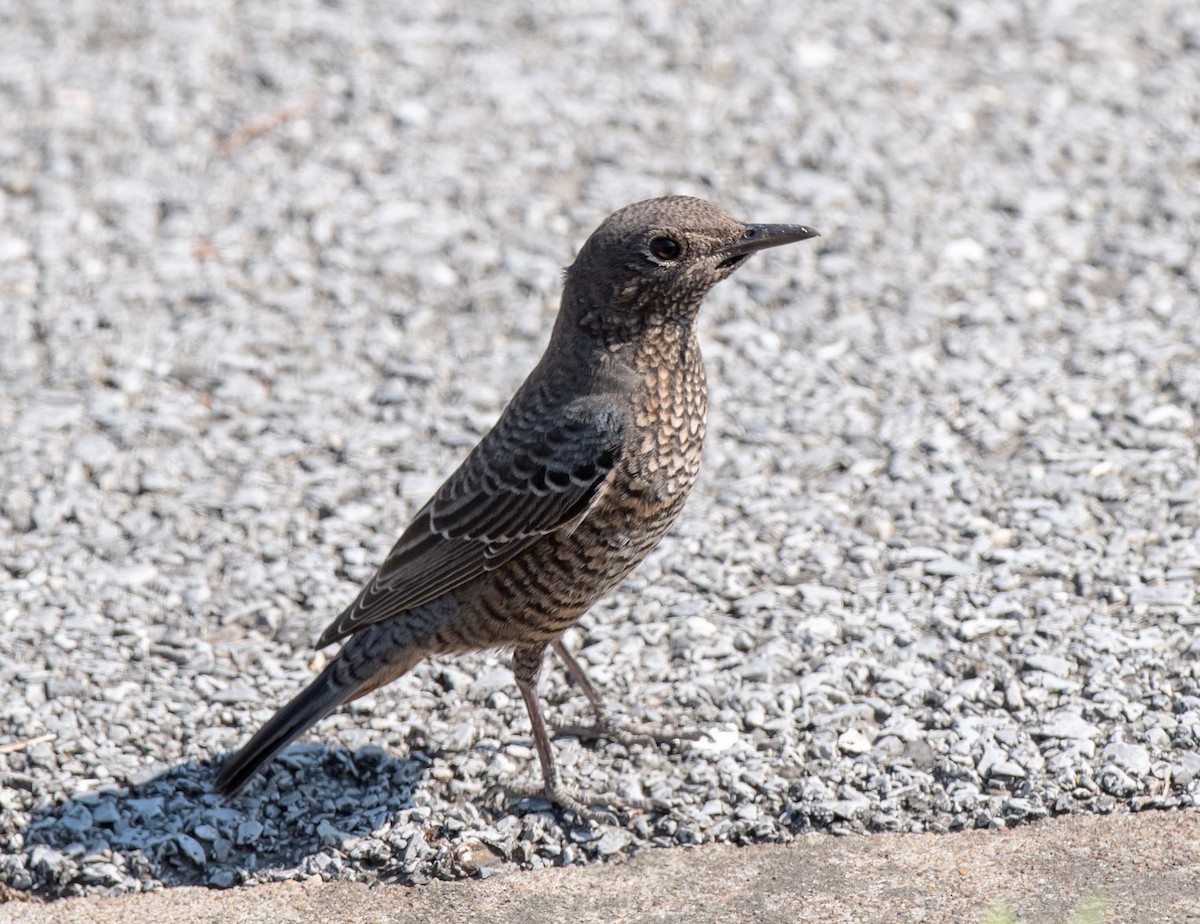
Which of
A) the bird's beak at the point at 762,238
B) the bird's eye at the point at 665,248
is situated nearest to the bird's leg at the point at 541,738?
the bird's eye at the point at 665,248

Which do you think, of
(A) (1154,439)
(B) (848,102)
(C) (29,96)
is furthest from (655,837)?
(C) (29,96)

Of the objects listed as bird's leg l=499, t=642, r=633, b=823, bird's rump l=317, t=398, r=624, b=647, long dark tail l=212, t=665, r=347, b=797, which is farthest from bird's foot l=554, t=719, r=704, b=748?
long dark tail l=212, t=665, r=347, b=797

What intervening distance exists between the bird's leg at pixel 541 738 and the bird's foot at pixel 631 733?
6.8 inches

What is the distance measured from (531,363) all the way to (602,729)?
2070 millimetres

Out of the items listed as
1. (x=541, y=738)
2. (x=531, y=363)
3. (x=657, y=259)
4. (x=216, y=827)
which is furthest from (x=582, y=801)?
(x=531, y=363)

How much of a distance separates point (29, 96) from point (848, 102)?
13.1 ft

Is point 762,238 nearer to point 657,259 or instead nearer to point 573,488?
point 657,259

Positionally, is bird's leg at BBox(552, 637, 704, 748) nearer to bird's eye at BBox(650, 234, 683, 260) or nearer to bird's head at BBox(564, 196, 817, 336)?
bird's head at BBox(564, 196, 817, 336)

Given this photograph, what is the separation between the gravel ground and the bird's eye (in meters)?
1.30

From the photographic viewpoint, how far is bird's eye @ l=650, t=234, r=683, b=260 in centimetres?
445

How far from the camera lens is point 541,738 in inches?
180

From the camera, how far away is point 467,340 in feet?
21.4

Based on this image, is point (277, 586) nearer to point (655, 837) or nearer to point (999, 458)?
point (655, 837)

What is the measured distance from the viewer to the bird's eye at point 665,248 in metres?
4.45
